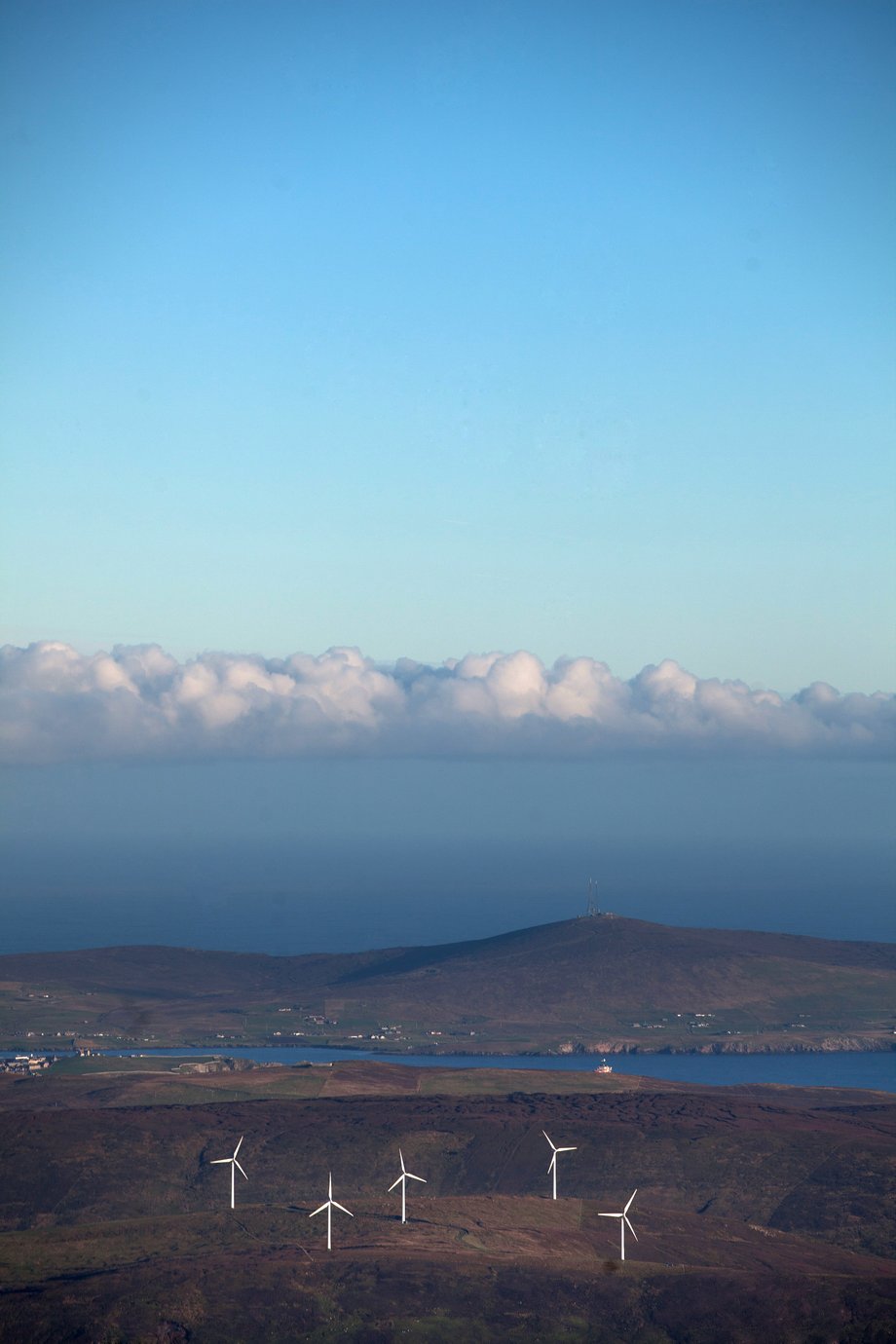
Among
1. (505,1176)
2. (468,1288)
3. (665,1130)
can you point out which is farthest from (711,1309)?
(665,1130)

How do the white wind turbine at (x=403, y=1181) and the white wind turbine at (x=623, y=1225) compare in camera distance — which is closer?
the white wind turbine at (x=623, y=1225)

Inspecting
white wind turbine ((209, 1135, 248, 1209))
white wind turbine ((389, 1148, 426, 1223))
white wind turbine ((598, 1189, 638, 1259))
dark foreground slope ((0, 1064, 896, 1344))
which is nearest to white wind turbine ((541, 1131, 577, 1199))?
dark foreground slope ((0, 1064, 896, 1344))

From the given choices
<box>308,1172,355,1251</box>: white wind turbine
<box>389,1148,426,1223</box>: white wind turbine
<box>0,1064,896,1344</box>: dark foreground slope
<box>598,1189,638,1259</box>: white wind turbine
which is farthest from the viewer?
<box>389,1148,426,1223</box>: white wind turbine

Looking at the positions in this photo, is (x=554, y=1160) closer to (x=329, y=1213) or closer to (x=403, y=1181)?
(x=403, y=1181)

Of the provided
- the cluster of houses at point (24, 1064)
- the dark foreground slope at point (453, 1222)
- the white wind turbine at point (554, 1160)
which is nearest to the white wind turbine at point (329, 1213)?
the dark foreground slope at point (453, 1222)

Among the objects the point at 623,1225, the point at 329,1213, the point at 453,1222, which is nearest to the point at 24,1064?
the point at 453,1222

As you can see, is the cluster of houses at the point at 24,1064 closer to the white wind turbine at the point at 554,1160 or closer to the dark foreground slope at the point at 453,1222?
the dark foreground slope at the point at 453,1222

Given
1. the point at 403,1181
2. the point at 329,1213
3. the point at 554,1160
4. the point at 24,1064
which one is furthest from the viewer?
the point at 24,1064

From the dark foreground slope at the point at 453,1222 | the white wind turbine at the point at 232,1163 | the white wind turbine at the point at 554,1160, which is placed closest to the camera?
the dark foreground slope at the point at 453,1222

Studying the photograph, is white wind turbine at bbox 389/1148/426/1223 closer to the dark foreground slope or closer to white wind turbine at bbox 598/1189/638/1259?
the dark foreground slope

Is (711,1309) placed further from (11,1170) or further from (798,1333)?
(11,1170)
